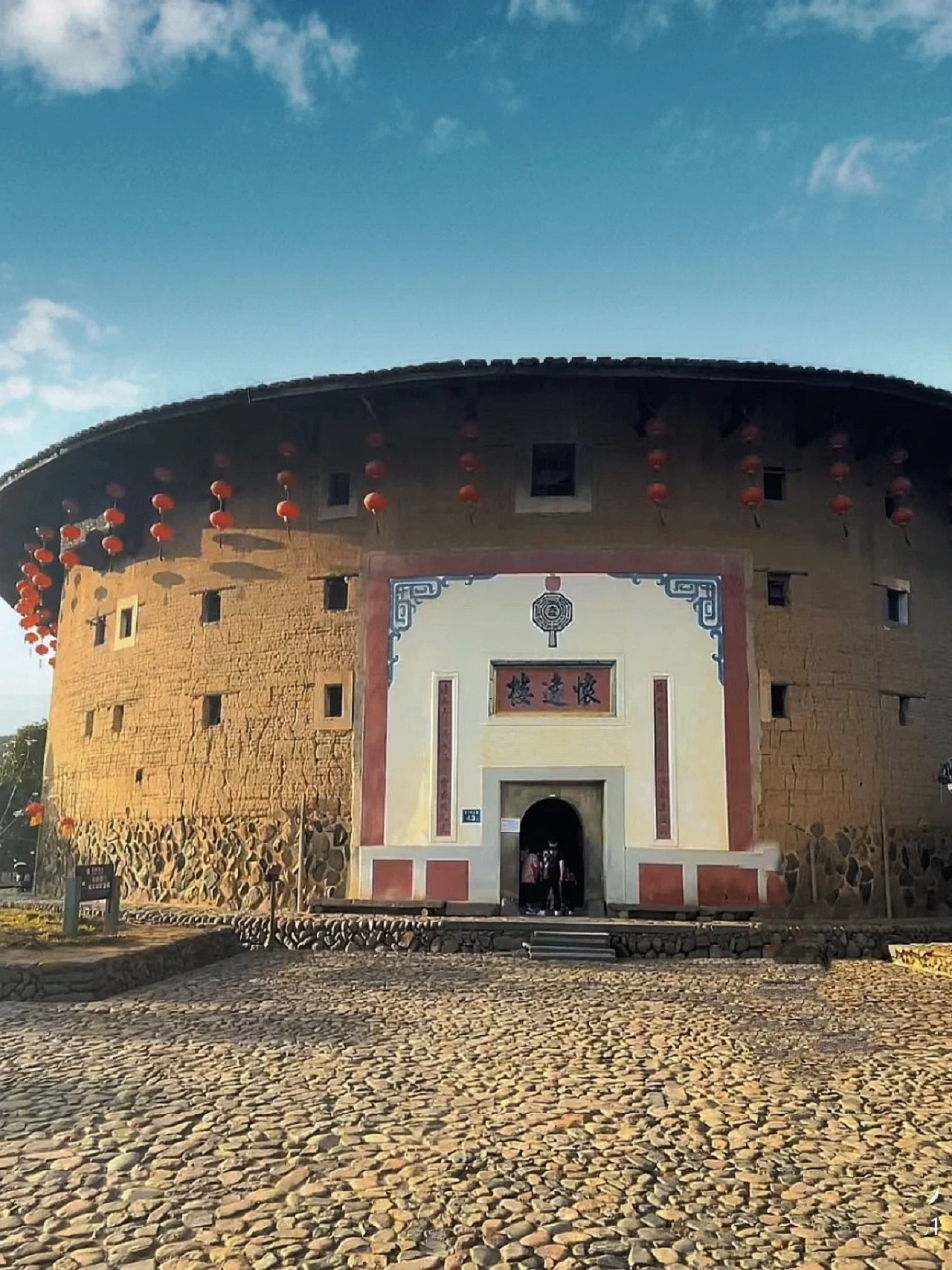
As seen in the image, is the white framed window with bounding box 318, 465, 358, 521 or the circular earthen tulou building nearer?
→ the circular earthen tulou building

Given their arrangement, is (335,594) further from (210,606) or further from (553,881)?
(553,881)

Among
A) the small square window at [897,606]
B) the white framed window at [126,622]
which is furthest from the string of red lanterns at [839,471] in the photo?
the white framed window at [126,622]

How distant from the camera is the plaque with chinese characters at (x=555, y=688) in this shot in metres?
12.7

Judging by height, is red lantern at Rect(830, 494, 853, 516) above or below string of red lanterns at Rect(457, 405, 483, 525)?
below

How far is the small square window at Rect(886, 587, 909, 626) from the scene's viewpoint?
13703 mm

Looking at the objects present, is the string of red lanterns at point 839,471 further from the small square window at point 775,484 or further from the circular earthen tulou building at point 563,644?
the small square window at point 775,484

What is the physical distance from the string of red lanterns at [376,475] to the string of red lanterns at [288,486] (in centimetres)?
97

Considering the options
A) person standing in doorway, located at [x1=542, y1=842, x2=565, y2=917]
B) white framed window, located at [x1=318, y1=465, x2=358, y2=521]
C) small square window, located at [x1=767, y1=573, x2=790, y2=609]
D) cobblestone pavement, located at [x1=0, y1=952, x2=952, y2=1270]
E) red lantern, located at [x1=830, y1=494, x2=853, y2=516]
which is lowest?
cobblestone pavement, located at [x1=0, y1=952, x2=952, y2=1270]

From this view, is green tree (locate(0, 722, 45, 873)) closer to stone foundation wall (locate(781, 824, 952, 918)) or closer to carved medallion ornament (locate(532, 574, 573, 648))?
carved medallion ornament (locate(532, 574, 573, 648))

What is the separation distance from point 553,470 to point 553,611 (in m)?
2.13

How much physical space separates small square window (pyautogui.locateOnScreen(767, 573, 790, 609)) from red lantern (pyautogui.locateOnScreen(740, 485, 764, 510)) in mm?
977

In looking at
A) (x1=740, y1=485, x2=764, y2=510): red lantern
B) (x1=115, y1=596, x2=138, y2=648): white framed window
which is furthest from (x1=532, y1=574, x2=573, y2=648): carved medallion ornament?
(x1=115, y1=596, x2=138, y2=648): white framed window

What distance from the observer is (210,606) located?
14539 millimetres

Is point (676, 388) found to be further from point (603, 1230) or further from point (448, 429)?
point (603, 1230)
